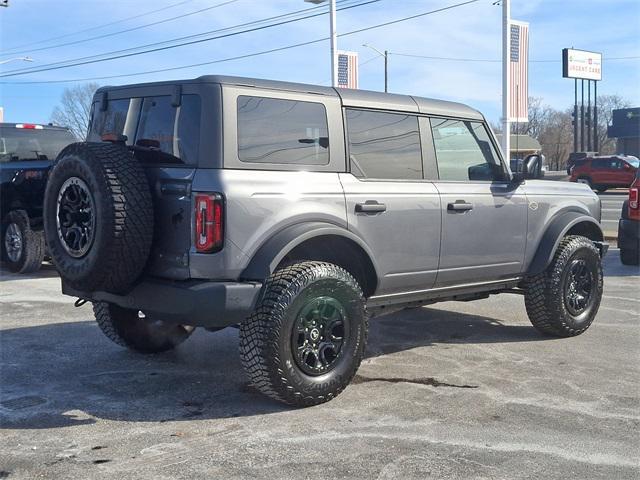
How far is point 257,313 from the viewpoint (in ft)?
14.3

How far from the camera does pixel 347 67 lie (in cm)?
2214

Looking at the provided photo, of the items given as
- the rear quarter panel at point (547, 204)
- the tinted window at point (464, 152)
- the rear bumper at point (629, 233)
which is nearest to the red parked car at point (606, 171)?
the rear bumper at point (629, 233)

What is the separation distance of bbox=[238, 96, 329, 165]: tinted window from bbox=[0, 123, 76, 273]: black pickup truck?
5.98 metres

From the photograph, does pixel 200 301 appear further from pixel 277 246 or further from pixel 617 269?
pixel 617 269

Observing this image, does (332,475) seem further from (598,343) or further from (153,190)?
(598,343)

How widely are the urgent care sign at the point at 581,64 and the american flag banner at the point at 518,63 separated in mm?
54012

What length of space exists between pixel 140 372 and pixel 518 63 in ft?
51.1

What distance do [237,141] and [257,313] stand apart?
1042 millimetres

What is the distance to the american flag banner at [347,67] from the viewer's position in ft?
71.9

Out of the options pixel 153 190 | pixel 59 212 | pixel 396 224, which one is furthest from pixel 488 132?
pixel 59 212

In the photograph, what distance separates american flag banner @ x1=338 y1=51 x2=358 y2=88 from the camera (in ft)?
71.9

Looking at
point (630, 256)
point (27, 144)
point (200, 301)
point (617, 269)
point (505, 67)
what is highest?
point (505, 67)

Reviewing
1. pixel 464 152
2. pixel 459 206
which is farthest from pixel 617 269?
pixel 459 206

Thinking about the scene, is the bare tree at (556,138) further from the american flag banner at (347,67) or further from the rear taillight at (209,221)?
the rear taillight at (209,221)
